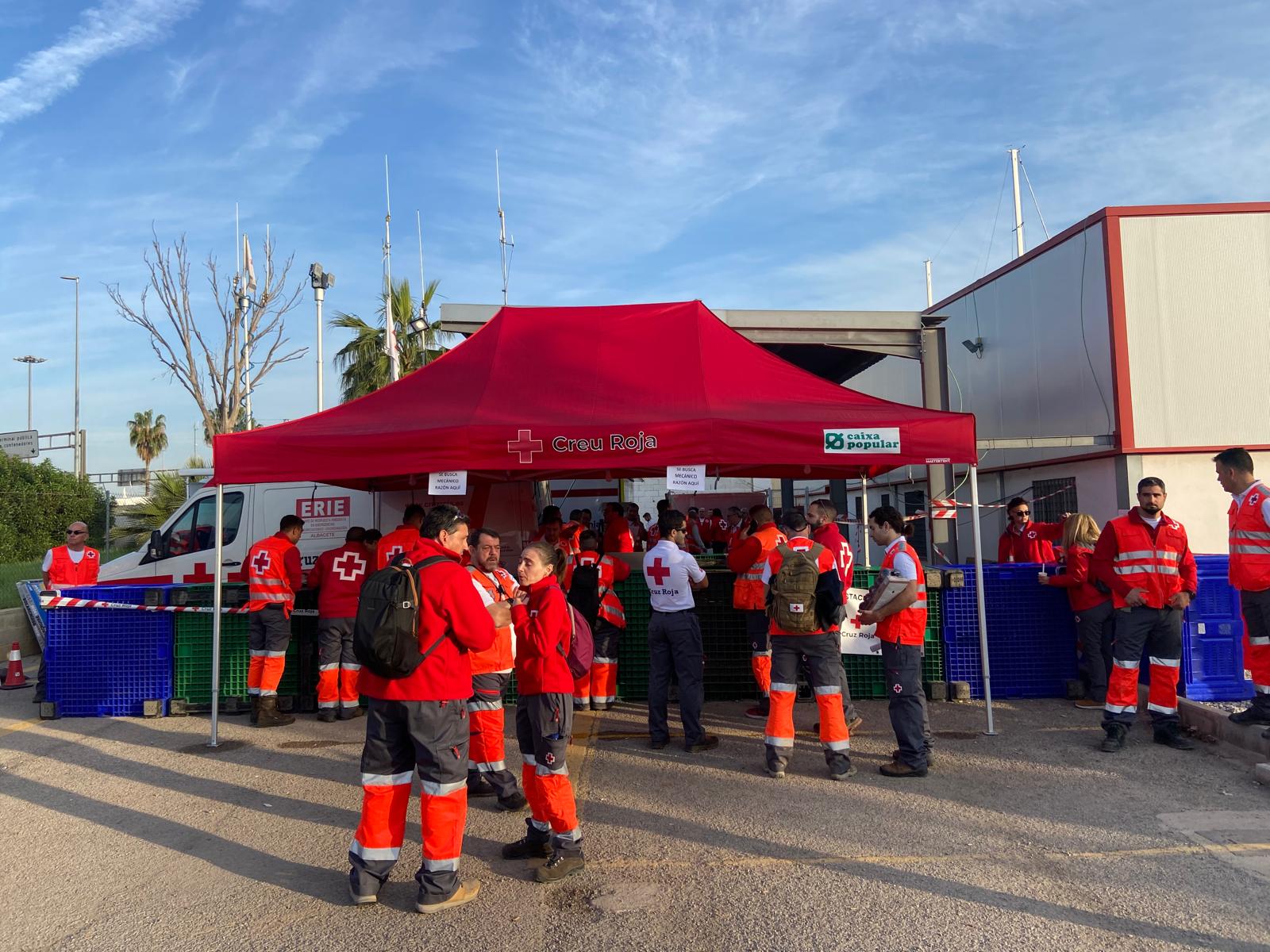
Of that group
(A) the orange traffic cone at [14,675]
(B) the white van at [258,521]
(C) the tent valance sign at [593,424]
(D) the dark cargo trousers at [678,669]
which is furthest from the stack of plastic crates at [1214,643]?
(A) the orange traffic cone at [14,675]

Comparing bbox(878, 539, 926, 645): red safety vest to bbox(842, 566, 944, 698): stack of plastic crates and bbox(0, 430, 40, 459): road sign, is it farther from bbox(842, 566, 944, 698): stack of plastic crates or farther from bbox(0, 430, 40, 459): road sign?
bbox(0, 430, 40, 459): road sign

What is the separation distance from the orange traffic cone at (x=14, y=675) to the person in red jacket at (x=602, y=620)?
Result: 21.7 ft

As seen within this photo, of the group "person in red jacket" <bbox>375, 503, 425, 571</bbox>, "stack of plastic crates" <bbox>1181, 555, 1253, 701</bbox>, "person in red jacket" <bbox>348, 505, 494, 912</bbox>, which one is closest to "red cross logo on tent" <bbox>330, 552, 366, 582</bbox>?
"person in red jacket" <bbox>375, 503, 425, 571</bbox>

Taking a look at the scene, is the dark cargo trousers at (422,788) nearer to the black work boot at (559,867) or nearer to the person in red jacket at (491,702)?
the black work boot at (559,867)

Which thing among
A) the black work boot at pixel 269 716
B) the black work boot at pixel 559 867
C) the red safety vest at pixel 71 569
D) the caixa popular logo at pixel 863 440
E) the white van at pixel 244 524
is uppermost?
the caixa popular logo at pixel 863 440

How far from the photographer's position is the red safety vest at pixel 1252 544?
6.12m

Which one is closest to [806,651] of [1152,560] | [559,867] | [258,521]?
[559,867]

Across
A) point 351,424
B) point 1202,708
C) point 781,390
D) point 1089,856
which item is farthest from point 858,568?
point 351,424

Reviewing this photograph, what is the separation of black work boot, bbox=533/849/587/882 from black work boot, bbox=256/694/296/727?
4367 millimetres

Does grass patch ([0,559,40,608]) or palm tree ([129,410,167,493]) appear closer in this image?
grass patch ([0,559,40,608])

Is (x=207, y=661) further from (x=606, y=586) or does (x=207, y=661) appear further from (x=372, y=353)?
(x=372, y=353)

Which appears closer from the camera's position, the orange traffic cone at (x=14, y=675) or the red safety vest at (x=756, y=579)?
the red safety vest at (x=756, y=579)

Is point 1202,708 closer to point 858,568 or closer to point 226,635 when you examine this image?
point 858,568

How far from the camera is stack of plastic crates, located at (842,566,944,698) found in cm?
812
